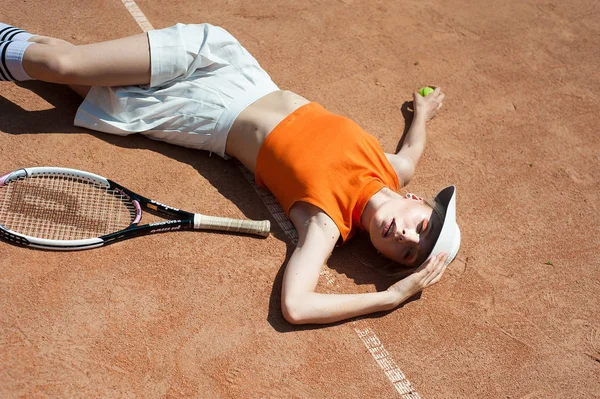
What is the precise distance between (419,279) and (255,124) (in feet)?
5.45

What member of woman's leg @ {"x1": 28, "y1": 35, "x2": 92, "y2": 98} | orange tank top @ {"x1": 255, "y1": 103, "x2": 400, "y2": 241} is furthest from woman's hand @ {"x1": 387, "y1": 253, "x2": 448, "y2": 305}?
woman's leg @ {"x1": 28, "y1": 35, "x2": 92, "y2": 98}

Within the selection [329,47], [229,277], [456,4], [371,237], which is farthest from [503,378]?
[456,4]

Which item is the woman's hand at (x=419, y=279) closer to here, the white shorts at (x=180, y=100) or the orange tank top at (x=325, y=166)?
the orange tank top at (x=325, y=166)

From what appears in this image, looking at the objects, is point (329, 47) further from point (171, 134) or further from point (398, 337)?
point (398, 337)

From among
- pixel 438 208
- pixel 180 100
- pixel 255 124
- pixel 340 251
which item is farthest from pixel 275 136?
pixel 438 208

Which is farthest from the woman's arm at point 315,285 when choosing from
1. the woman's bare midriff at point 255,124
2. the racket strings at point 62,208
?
the racket strings at point 62,208

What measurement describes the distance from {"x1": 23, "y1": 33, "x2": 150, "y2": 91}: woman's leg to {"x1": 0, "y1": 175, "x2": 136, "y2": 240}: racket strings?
31.6 inches

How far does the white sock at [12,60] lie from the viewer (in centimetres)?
479

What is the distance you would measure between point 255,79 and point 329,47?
1627 millimetres

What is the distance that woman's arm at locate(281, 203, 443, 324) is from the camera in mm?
4164

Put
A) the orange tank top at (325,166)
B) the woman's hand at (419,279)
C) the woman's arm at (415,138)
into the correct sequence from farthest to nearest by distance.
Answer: the woman's arm at (415,138) → the orange tank top at (325,166) → the woman's hand at (419,279)

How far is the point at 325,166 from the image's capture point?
15.5 feet

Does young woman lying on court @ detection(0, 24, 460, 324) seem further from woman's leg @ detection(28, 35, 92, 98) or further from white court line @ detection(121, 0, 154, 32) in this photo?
white court line @ detection(121, 0, 154, 32)

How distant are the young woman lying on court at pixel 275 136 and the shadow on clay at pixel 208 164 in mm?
102
